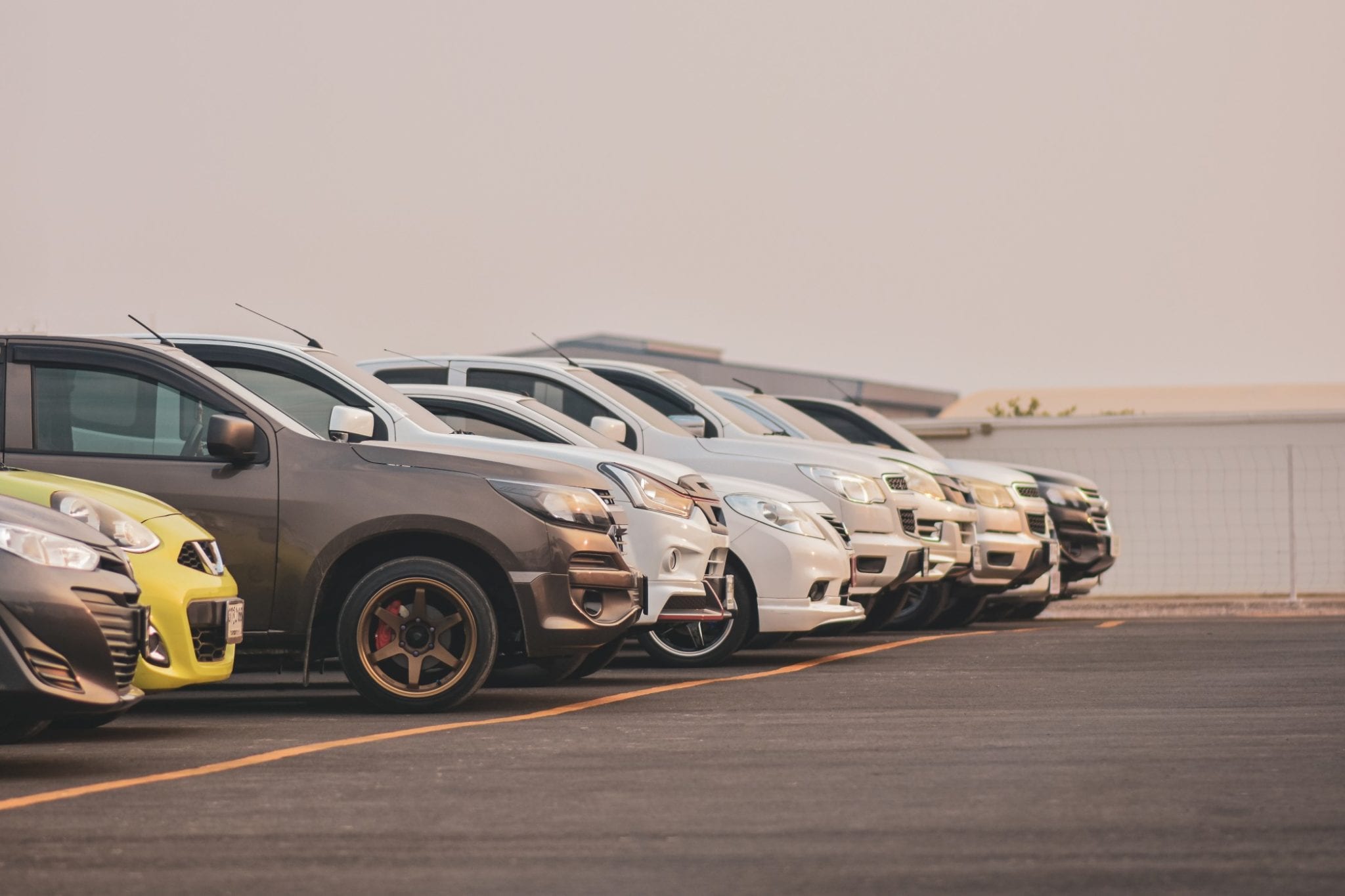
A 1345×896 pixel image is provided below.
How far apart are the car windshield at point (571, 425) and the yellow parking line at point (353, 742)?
1.76 meters

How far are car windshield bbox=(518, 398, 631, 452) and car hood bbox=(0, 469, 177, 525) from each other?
3784 millimetres

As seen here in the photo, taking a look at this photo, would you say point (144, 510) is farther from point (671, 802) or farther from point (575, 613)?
point (671, 802)

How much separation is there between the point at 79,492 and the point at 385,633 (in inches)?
70.4

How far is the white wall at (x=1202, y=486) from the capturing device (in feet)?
85.8

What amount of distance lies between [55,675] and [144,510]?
1662 mm

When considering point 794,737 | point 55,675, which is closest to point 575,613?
point 794,737

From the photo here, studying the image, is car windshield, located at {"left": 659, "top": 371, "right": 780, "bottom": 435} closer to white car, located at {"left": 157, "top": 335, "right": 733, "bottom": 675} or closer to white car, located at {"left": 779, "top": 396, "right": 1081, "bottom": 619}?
white car, located at {"left": 779, "top": 396, "right": 1081, "bottom": 619}

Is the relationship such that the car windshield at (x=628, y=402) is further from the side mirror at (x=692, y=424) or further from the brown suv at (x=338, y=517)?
the brown suv at (x=338, y=517)

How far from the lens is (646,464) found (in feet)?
38.0

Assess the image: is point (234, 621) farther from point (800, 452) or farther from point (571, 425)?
point (800, 452)

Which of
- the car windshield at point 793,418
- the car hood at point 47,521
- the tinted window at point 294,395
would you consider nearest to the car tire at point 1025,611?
the car windshield at point 793,418

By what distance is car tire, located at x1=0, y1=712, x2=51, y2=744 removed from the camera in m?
8.35

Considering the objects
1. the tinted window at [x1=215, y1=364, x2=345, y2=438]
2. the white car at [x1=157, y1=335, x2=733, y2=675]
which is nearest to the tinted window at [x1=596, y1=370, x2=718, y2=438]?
the white car at [x1=157, y1=335, x2=733, y2=675]

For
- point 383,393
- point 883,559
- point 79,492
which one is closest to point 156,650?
point 79,492
